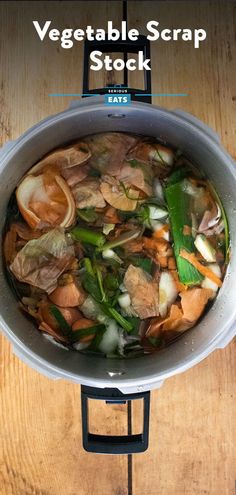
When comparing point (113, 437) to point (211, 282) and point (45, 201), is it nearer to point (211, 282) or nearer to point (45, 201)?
point (211, 282)

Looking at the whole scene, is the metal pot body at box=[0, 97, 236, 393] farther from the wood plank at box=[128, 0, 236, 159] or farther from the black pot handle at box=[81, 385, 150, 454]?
the wood plank at box=[128, 0, 236, 159]

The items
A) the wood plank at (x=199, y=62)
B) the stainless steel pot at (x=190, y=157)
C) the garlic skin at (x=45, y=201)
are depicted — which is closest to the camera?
the stainless steel pot at (x=190, y=157)

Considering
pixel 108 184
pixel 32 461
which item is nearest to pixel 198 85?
pixel 108 184

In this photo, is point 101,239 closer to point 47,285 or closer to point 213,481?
point 47,285

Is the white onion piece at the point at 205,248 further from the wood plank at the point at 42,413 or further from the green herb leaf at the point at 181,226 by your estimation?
the wood plank at the point at 42,413

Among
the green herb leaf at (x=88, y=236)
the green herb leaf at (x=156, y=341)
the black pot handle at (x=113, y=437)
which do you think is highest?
the green herb leaf at (x=88, y=236)

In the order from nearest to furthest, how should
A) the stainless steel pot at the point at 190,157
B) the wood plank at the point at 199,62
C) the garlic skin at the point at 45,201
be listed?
the stainless steel pot at the point at 190,157 < the garlic skin at the point at 45,201 < the wood plank at the point at 199,62

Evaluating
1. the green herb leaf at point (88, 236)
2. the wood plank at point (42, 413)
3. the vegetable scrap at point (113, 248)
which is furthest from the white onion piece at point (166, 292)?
the wood plank at point (42, 413)
